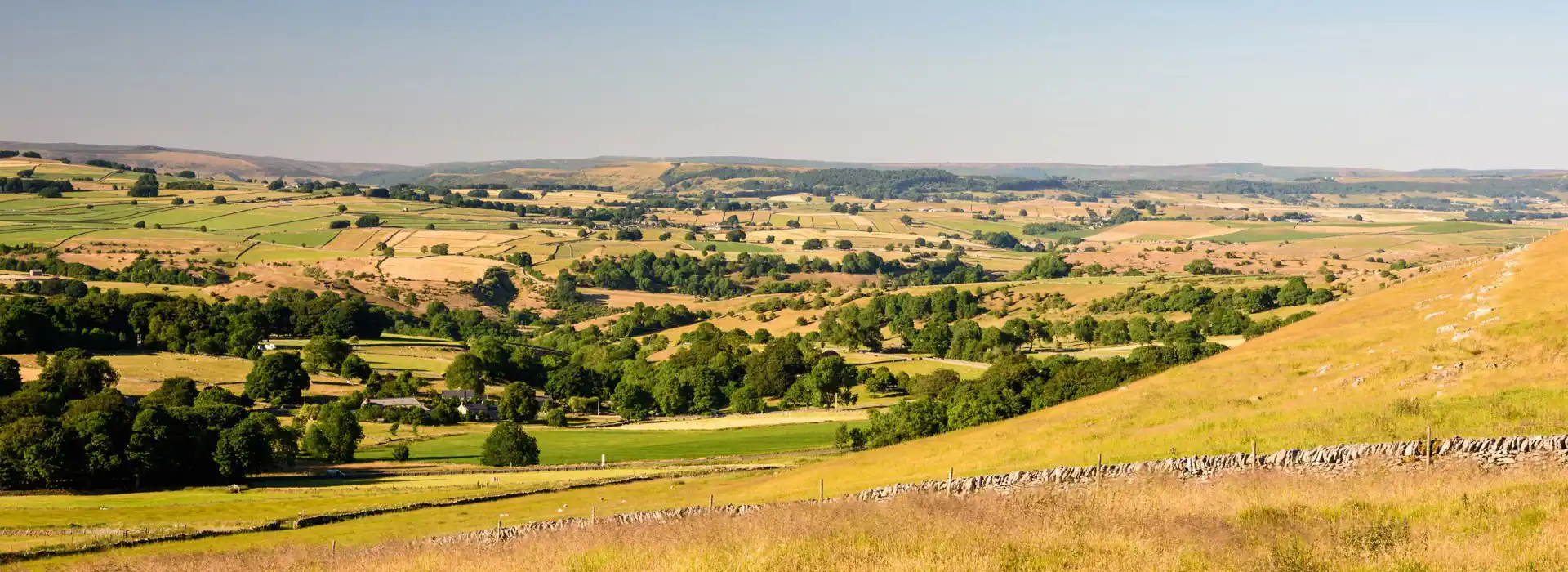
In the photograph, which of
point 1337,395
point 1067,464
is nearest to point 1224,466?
point 1067,464

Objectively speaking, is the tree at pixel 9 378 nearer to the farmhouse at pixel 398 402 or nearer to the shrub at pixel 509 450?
the farmhouse at pixel 398 402

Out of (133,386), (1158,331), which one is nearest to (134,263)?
(133,386)

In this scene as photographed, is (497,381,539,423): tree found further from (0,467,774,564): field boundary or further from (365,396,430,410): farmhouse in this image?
(0,467,774,564): field boundary

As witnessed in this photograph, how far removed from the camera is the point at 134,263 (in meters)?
187

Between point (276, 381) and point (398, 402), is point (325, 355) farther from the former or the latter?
point (398, 402)

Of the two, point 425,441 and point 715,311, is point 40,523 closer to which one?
point 425,441

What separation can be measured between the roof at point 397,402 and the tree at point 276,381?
5.51m

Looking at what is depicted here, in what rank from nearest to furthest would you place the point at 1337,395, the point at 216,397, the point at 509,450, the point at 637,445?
the point at 1337,395 < the point at 509,450 < the point at 637,445 < the point at 216,397

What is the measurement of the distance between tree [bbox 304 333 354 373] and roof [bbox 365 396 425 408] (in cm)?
1382

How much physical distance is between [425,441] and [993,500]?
219ft

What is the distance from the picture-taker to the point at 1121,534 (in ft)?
64.9

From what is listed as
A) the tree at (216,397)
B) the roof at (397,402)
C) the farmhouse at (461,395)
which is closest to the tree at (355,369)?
the roof at (397,402)

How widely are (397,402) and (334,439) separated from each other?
26559 millimetres

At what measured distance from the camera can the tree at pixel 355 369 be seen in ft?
364
